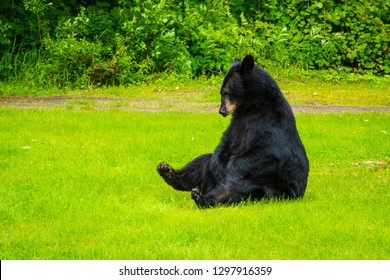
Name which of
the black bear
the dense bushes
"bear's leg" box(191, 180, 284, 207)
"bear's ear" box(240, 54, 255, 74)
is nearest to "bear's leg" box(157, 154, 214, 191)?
the black bear

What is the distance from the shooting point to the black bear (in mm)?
9008

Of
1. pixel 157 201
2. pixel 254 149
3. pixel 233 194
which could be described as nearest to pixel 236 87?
pixel 254 149

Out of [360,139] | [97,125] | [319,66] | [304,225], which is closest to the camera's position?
[304,225]

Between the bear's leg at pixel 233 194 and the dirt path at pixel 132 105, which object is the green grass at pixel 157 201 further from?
the dirt path at pixel 132 105

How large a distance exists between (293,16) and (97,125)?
905cm

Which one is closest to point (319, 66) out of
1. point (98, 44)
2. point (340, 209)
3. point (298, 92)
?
point (298, 92)

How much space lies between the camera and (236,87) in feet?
30.4

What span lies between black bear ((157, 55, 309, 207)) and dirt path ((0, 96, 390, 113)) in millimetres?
7559

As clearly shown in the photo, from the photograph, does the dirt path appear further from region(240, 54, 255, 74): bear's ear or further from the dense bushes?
region(240, 54, 255, 74): bear's ear

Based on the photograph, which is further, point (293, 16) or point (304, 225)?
point (293, 16)

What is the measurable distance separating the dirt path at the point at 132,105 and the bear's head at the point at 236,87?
7511mm

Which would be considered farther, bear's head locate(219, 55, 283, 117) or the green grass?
bear's head locate(219, 55, 283, 117)

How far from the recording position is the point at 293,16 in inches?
883
